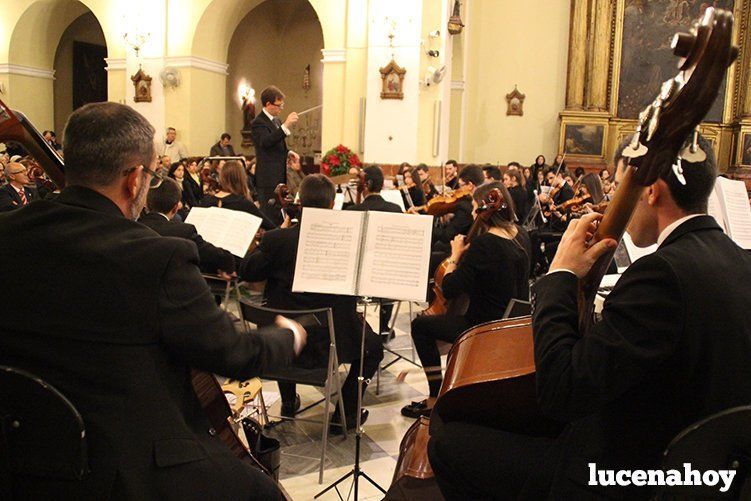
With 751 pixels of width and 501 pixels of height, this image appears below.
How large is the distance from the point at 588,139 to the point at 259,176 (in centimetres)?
893

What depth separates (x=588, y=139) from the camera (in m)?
13.8

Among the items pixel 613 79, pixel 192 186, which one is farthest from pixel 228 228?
pixel 613 79

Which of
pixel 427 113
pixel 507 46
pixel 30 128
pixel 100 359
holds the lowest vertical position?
pixel 100 359

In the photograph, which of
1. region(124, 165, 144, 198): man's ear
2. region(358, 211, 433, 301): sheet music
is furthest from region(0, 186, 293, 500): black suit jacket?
region(358, 211, 433, 301): sheet music

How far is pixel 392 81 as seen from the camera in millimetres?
11203

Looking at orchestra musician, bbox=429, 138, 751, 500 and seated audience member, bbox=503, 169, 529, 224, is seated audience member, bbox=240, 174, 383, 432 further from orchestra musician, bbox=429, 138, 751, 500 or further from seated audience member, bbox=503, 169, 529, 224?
seated audience member, bbox=503, 169, 529, 224

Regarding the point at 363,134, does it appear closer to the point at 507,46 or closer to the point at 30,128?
the point at 507,46

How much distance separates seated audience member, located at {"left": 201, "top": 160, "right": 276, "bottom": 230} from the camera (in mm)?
5113

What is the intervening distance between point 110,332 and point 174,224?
2532mm

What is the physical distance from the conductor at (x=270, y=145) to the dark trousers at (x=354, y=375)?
291 centimetres

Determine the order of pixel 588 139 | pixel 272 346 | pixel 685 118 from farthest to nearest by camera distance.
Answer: pixel 588 139 → pixel 272 346 → pixel 685 118

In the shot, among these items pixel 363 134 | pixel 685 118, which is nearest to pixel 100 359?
pixel 685 118

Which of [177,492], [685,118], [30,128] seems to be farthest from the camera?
[30,128]

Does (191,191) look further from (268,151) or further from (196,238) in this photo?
(196,238)
